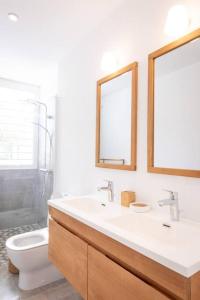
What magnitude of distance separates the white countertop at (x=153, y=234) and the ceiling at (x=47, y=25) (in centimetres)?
171

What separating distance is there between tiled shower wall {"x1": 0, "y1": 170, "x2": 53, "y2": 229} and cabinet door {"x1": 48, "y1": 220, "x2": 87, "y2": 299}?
4.99ft

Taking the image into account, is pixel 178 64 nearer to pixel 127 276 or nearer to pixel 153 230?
pixel 153 230

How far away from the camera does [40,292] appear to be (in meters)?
1.86

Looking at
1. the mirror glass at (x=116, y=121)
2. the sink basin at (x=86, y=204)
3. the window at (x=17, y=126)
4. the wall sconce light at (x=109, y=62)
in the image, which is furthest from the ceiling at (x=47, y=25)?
the sink basin at (x=86, y=204)

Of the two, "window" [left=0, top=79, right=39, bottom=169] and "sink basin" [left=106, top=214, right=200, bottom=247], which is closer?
"sink basin" [left=106, top=214, right=200, bottom=247]

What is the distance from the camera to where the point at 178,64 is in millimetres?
1384

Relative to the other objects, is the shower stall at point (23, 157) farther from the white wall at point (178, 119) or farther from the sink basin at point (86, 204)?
the white wall at point (178, 119)

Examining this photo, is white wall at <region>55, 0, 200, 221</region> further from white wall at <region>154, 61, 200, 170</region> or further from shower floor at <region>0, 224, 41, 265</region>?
shower floor at <region>0, 224, 41, 265</region>

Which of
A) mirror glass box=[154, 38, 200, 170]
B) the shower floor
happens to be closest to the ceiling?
mirror glass box=[154, 38, 200, 170]

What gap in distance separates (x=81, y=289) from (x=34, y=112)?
281 centimetres

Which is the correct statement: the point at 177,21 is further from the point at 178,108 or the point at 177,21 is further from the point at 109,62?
the point at 109,62

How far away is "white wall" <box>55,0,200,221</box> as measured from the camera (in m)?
1.45

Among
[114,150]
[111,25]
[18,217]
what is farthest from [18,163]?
[111,25]

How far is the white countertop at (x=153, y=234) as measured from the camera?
794mm
